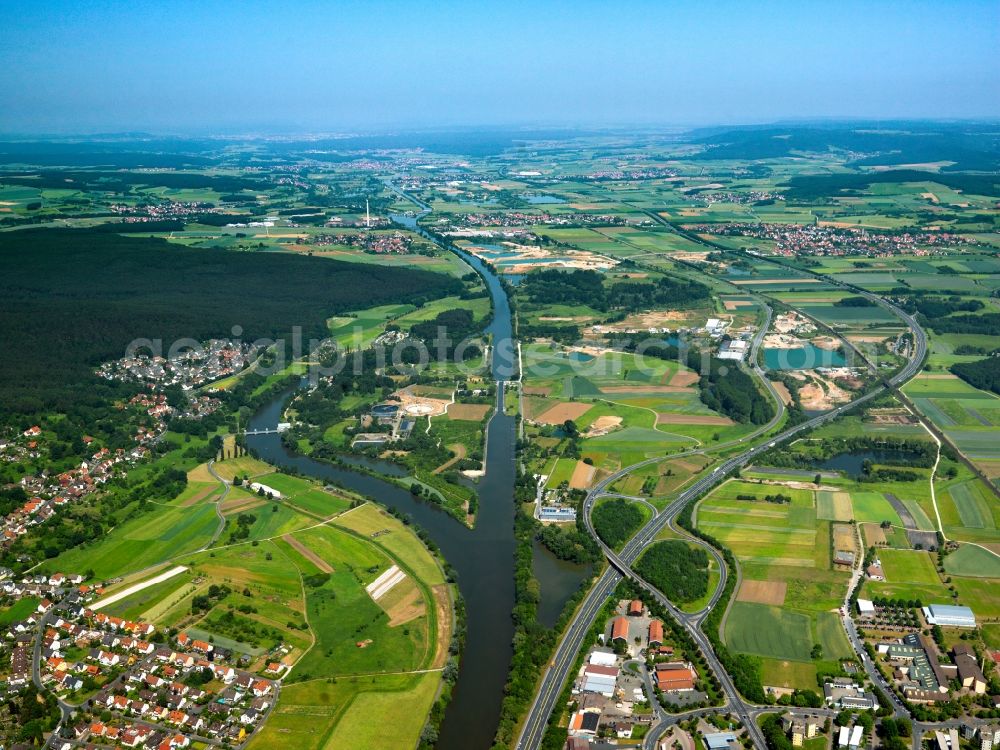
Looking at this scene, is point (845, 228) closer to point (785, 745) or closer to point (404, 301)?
point (404, 301)

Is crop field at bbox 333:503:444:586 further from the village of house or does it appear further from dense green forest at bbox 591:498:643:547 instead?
the village of house

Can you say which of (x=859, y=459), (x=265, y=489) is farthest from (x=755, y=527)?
(x=265, y=489)

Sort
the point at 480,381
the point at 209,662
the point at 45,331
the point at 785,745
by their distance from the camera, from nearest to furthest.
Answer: the point at 785,745 → the point at 209,662 → the point at 480,381 → the point at 45,331

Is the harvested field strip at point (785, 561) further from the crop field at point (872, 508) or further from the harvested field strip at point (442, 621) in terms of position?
the harvested field strip at point (442, 621)

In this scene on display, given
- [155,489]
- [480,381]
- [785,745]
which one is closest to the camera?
[785,745]

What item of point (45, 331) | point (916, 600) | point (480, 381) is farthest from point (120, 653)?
point (45, 331)

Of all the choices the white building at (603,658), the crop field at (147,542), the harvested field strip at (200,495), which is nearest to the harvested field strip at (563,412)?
the harvested field strip at (200,495)

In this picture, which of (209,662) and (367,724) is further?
(209,662)
